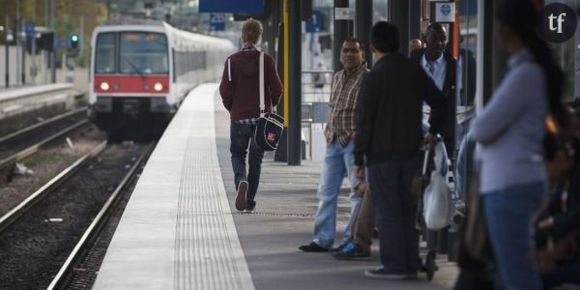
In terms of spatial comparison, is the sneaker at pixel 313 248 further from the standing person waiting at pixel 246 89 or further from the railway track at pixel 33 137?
the railway track at pixel 33 137

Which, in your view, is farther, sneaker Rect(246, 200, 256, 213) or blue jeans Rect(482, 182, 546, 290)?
sneaker Rect(246, 200, 256, 213)

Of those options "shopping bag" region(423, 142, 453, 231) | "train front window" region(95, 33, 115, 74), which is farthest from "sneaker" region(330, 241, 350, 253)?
"train front window" region(95, 33, 115, 74)

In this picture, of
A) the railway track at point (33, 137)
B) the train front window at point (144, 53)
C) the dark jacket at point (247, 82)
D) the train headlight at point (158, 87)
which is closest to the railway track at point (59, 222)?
the railway track at point (33, 137)

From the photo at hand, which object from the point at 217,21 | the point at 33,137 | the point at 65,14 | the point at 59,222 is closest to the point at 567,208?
the point at 59,222

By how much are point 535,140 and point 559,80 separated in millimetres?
270

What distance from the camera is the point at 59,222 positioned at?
20.6m

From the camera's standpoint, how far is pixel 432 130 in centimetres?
976

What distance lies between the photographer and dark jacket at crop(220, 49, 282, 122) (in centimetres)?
1392

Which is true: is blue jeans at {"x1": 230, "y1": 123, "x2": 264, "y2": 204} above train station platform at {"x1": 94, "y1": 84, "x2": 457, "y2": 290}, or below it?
above

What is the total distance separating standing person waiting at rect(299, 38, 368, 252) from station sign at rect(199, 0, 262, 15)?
45.3 ft

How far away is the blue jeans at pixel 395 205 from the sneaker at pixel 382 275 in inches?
4.6

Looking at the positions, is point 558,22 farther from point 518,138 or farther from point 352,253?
point 518,138

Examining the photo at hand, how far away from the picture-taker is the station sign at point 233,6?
24859mm

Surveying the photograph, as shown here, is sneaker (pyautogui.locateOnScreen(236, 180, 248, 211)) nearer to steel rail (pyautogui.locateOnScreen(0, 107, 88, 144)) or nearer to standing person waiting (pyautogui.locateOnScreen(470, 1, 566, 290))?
standing person waiting (pyautogui.locateOnScreen(470, 1, 566, 290))
